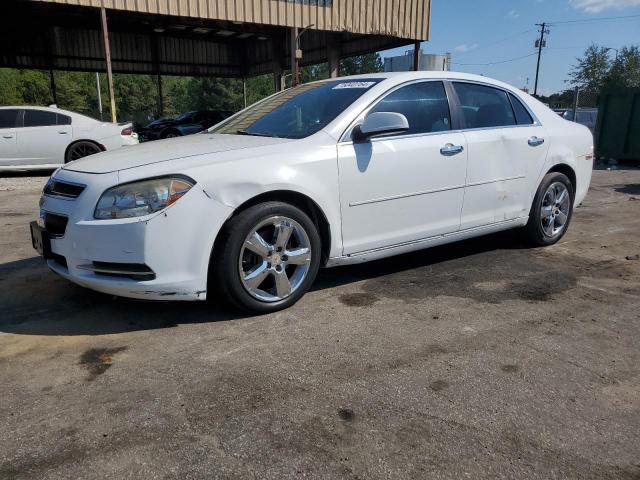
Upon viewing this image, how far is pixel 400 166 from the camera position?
3.71 meters

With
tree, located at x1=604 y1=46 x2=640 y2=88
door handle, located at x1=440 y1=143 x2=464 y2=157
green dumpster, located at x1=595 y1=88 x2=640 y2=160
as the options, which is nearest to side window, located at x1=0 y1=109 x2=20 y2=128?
door handle, located at x1=440 y1=143 x2=464 y2=157

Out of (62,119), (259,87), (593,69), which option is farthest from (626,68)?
(62,119)

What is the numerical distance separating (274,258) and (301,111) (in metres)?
1.26

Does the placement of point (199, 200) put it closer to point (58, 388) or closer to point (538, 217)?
point (58, 388)

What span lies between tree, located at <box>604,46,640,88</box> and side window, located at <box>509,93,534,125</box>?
54.1m

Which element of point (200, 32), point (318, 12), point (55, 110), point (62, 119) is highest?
point (200, 32)

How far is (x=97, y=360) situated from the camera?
9.07 feet

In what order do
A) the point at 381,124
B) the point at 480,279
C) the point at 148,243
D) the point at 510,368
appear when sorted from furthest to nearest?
the point at 480,279
the point at 381,124
the point at 148,243
the point at 510,368

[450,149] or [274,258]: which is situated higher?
[450,149]

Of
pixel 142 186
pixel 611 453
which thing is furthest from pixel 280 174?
pixel 611 453

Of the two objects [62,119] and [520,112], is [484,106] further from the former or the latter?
[62,119]

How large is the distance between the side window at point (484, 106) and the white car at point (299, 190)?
0.01 metres

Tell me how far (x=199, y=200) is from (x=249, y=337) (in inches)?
32.9

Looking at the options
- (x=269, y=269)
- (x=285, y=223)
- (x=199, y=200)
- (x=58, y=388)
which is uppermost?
(x=199, y=200)
